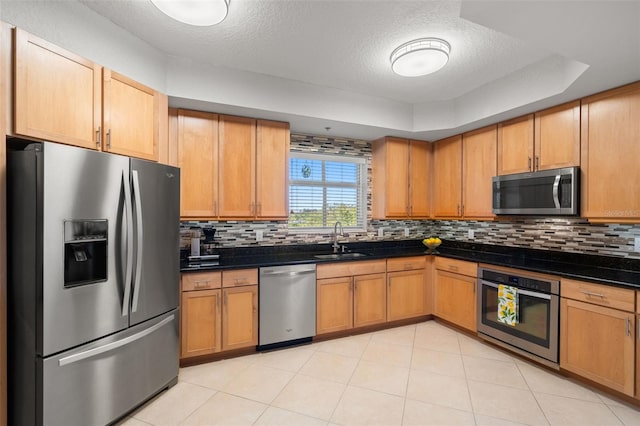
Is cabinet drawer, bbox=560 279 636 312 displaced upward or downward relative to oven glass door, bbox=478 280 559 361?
upward

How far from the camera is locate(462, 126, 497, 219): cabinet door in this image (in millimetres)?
3354

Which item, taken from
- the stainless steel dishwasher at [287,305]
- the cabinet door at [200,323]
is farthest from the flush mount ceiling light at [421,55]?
the cabinet door at [200,323]

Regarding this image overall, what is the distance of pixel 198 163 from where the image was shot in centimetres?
285

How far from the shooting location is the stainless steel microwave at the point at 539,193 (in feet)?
8.49

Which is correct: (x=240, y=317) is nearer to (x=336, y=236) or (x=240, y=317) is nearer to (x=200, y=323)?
(x=200, y=323)

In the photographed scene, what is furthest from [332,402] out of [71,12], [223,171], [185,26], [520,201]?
[71,12]

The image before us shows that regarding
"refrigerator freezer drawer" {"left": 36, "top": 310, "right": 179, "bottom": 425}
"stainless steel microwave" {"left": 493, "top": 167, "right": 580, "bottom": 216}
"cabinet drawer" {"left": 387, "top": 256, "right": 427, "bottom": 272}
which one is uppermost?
"stainless steel microwave" {"left": 493, "top": 167, "right": 580, "bottom": 216}

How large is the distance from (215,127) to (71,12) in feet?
4.16

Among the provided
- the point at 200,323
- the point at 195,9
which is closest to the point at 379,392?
the point at 200,323

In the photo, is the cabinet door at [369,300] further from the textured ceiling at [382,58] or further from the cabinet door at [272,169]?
the textured ceiling at [382,58]

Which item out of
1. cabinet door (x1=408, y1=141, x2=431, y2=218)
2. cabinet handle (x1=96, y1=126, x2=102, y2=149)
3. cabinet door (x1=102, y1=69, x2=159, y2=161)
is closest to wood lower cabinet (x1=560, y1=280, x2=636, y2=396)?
cabinet door (x1=408, y1=141, x2=431, y2=218)

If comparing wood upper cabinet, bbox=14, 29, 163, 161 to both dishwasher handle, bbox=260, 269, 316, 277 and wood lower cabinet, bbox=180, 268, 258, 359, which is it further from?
dishwasher handle, bbox=260, 269, 316, 277

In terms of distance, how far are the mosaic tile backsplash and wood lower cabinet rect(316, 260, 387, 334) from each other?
68cm

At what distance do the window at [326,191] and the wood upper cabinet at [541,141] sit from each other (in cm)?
172
